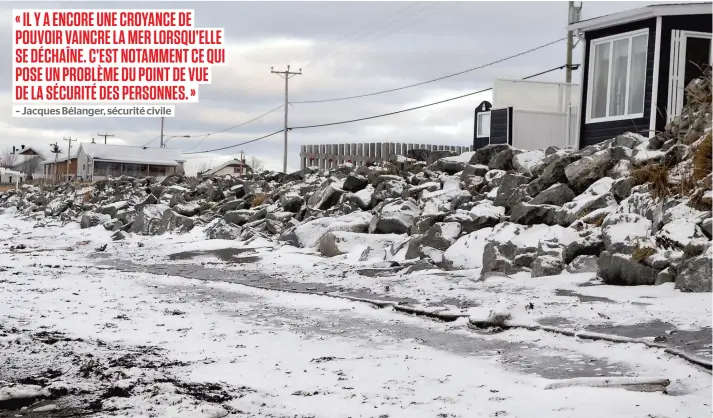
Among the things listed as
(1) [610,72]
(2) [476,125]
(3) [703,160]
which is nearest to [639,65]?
(1) [610,72]

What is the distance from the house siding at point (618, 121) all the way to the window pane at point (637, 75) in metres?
0.22

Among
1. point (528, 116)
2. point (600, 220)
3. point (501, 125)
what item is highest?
point (528, 116)

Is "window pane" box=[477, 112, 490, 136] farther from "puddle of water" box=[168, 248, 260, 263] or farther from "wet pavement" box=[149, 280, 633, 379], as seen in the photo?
"wet pavement" box=[149, 280, 633, 379]

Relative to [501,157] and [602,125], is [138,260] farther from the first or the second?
[602,125]

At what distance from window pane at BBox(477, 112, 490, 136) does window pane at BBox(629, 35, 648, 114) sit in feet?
16.4

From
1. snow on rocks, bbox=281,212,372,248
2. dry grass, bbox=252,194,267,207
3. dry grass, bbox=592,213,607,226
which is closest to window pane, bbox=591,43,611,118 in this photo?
snow on rocks, bbox=281,212,372,248

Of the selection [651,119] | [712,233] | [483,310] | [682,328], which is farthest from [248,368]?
[651,119]

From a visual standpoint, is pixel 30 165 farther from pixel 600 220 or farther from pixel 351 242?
pixel 600 220

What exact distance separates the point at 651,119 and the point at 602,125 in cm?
141

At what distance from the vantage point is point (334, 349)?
5.87m

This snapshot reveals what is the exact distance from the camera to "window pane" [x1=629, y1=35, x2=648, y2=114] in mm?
15594

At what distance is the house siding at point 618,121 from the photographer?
15.3 metres

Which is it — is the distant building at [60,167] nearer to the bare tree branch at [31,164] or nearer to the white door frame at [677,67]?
the bare tree branch at [31,164]

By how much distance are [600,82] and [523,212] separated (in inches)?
275
